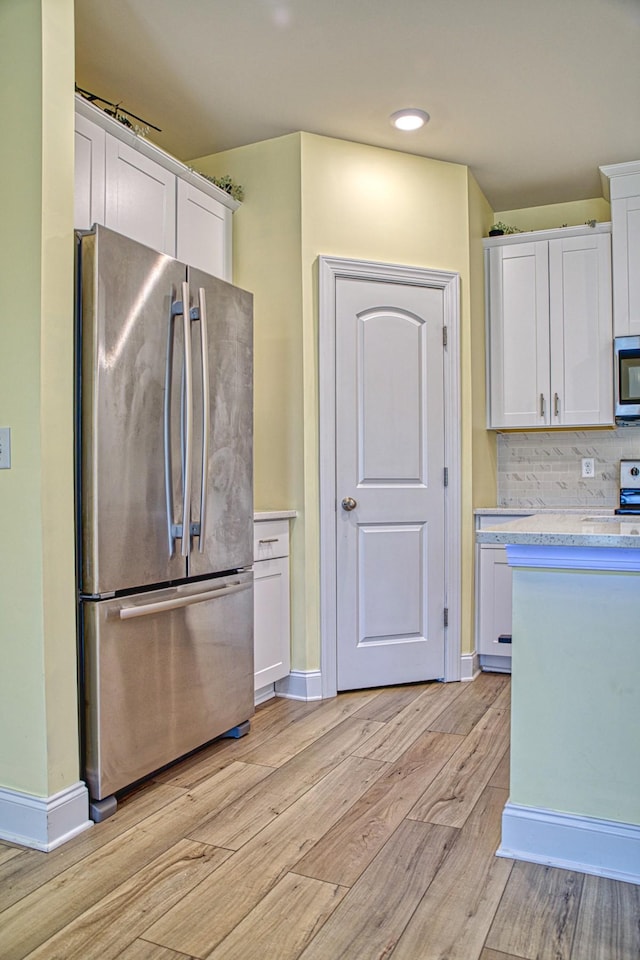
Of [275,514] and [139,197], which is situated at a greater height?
[139,197]

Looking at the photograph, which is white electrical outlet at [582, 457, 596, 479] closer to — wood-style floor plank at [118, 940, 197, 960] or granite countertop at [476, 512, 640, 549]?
granite countertop at [476, 512, 640, 549]

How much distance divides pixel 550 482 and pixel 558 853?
8.60ft

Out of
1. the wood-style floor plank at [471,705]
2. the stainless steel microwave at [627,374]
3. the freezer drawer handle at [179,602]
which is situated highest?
the stainless steel microwave at [627,374]

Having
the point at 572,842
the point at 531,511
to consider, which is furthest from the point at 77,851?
the point at 531,511

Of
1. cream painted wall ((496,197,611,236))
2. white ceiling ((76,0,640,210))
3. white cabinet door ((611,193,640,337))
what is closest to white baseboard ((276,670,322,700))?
white cabinet door ((611,193,640,337))

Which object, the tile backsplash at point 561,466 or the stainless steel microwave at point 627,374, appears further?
the tile backsplash at point 561,466

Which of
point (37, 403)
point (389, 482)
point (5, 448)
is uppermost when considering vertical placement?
point (37, 403)

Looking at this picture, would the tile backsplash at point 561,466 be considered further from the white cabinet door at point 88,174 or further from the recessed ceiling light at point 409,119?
the white cabinet door at point 88,174

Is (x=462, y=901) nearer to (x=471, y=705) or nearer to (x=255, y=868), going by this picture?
(x=255, y=868)

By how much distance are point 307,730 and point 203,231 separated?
223cm

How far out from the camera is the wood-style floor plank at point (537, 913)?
1.59m

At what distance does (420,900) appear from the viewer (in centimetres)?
177

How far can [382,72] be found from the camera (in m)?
2.89

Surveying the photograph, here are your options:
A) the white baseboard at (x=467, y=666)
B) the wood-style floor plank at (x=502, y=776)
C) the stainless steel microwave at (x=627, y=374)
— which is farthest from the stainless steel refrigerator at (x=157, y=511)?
the stainless steel microwave at (x=627, y=374)
